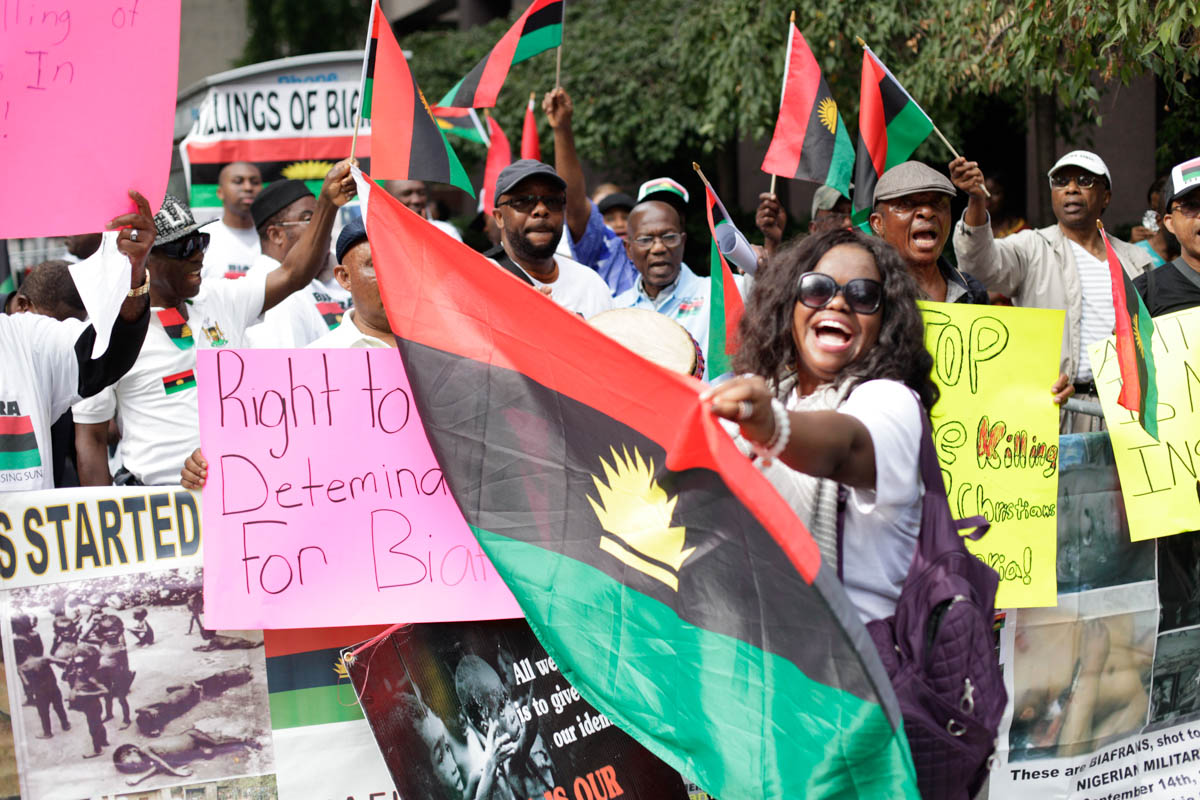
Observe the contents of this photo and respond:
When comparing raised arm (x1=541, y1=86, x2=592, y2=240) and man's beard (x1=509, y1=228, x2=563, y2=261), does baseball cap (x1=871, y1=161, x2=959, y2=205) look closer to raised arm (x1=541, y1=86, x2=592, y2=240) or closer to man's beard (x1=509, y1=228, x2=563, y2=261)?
man's beard (x1=509, y1=228, x2=563, y2=261)

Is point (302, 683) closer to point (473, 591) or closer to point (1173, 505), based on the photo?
point (473, 591)

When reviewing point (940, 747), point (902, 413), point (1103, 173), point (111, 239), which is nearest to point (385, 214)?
point (111, 239)

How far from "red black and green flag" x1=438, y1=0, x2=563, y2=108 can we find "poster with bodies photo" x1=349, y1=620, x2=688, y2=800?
8.40ft

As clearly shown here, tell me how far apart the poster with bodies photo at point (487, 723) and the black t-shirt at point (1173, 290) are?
108 inches

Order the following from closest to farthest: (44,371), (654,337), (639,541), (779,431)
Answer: (779,431) → (639,541) → (654,337) → (44,371)

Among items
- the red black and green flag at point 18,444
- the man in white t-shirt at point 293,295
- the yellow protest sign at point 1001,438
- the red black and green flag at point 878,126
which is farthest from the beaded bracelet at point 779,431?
the red black and green flag at point 878,126

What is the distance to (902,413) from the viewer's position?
2.49 m

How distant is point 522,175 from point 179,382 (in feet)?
4.93

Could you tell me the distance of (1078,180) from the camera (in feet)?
18.2

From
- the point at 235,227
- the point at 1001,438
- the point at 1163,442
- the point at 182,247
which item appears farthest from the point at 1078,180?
the point at 235,227

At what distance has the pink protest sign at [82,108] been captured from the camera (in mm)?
3488

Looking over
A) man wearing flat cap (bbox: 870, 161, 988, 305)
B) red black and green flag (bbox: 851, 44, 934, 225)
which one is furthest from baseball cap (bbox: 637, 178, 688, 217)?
man wearing flat cap (bbox: 870, 161, 988, 305)

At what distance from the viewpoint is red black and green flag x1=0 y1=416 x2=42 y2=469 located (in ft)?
12.3

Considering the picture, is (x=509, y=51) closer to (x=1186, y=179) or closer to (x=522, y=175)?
(x=522, y=175)
